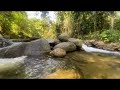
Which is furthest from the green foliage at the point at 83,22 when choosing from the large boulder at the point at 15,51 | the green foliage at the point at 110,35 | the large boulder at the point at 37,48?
the large boulder at the point at 15,51

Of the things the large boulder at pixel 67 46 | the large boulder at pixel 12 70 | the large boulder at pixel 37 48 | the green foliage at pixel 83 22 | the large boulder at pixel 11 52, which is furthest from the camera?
the green foliage at pixel 83 22

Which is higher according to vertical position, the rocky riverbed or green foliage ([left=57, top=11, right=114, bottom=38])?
green foliage ([left=57, top=11, right=114, bottom=38])

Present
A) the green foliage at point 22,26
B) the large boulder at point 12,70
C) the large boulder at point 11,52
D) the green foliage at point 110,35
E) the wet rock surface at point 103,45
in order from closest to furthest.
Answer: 1. the large boulder at point 12,70
2. the large boulder at point 11,52
3. the green foliage at point 22,26
4. the wet rock surface at point 103,45
5. the green foliage at point 110,35

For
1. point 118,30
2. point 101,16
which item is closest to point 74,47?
point 101,16

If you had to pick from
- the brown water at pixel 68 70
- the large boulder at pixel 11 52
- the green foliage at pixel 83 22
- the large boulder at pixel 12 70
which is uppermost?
the green foliage at pixel 83 22

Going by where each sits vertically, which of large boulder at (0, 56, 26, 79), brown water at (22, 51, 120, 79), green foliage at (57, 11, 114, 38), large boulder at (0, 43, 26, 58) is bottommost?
brown water at (22, 51, 120, 79)

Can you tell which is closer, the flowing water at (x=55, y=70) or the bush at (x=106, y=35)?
the flowing water at (x=55, y=70)

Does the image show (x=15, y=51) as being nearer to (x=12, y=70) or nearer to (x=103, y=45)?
(x=12, y=70)

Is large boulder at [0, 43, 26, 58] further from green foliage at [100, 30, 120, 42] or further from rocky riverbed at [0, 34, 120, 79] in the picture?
green foliage at [100, 30, 120, 42]

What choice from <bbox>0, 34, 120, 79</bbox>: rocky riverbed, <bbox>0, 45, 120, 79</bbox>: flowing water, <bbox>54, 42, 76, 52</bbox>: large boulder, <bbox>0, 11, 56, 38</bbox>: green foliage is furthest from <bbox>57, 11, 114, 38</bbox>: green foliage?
<bbox>0, 45, 120, 79</bbox>: flowing water

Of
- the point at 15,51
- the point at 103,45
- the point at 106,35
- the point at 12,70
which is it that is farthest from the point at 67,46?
the point at 106,35

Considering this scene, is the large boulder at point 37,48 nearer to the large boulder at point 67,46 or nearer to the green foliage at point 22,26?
the large boulder at point 67,46

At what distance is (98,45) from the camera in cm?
938

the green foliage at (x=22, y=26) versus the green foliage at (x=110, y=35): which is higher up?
the green foliage at (x=22, y=26)
